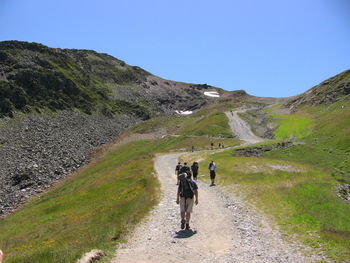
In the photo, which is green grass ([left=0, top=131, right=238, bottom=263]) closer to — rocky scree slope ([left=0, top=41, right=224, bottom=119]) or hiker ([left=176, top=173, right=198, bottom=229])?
hiker ([left=176, top=173, right=198, bottom=229])

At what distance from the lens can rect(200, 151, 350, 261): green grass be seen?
67.0 feet

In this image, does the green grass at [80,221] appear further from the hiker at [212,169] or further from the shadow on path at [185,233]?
the hiker at [212,169]

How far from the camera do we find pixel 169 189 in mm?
37219

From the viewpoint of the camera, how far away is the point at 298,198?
3200cm

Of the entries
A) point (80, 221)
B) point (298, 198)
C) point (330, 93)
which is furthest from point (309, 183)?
point (330, 93)

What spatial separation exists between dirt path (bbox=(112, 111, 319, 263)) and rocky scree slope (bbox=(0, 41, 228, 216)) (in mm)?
40059

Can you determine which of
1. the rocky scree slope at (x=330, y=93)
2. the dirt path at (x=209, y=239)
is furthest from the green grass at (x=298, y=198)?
the rocky scree slope at (x=330, y=93)

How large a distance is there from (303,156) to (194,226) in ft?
151

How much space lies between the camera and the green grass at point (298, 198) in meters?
20.4

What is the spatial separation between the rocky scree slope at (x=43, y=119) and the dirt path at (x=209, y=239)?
4006cm

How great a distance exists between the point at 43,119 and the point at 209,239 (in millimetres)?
111394

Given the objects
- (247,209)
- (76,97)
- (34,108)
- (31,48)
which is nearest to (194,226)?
(247,209)

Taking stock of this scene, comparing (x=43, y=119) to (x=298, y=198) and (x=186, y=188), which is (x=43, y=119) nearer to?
(x=298, y=198)

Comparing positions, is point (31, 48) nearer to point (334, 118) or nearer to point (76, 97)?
point (76, 97)
